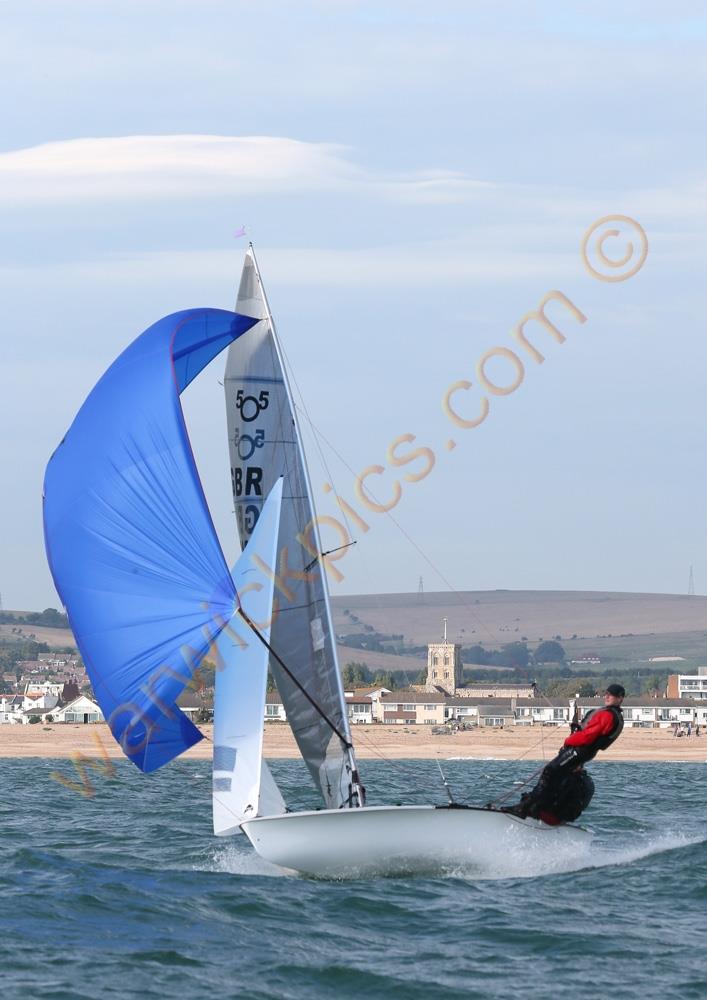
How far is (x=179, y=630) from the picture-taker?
18.8 m

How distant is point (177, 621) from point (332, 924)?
4.22 meters

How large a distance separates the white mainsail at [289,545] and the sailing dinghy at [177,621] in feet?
1.15

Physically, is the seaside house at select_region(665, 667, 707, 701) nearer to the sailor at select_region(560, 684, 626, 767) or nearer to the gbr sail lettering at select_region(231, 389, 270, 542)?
the sailor at select_region(560, 684, 626, 767)

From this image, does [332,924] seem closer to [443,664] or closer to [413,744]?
[413,744]

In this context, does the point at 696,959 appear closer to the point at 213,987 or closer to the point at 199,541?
the point at 213,987

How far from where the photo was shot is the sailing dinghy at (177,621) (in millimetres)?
18672

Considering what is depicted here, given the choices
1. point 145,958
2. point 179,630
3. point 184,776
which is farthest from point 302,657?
point 184,776

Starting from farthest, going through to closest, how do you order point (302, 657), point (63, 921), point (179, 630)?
point (302, 657)
point (179, 630)
point (63, 921)

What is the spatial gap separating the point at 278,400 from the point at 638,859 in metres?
8.26

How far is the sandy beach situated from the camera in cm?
7419

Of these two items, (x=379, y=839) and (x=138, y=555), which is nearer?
(x=379, y=839)

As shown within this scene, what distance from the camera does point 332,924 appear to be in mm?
16562

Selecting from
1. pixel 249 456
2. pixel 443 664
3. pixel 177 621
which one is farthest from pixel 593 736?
pixel 443 664

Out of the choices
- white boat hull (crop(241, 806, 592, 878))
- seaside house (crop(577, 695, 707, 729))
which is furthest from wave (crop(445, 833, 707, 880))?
seaside house (crop(577, 695, 707, 729))
